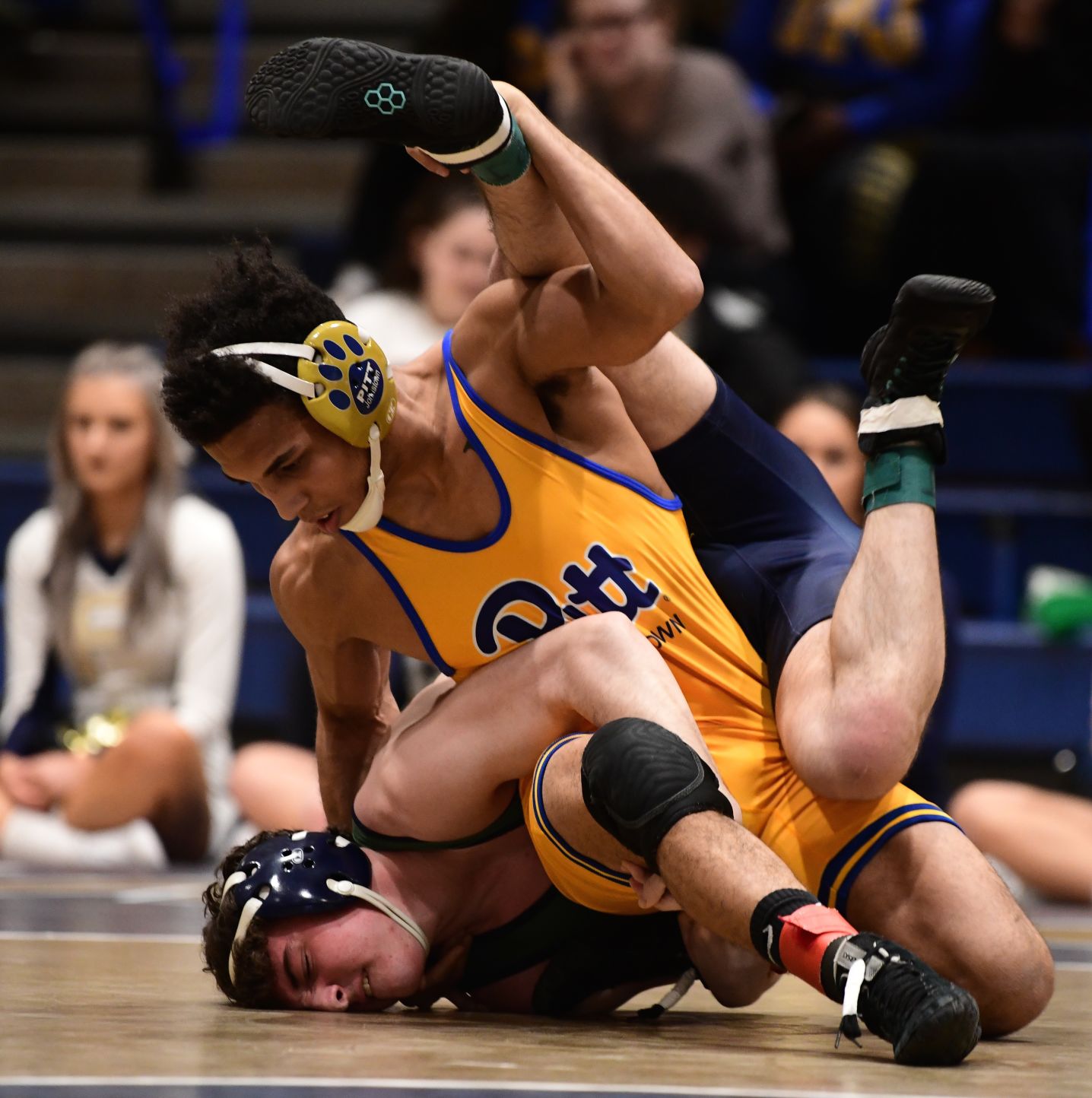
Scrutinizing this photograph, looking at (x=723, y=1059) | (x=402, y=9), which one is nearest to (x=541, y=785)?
(x=723, y=1059)

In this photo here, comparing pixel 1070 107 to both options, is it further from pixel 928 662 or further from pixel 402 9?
pixel 928 662

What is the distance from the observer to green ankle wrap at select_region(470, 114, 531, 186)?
267 cm

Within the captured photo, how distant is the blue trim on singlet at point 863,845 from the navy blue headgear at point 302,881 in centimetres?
58

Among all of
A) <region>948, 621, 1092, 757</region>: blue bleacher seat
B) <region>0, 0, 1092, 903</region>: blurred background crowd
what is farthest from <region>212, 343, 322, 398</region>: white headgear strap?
<region>948, 621, 1092, 757</region>: blue bleacher seat

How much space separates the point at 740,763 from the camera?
288cm

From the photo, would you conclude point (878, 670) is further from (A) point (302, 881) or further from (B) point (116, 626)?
(B) point (116, 626)

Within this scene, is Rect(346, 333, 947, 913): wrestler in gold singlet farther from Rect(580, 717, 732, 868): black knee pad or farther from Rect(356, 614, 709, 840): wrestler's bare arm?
Rect(580, 717, 732, 868): black knee pad

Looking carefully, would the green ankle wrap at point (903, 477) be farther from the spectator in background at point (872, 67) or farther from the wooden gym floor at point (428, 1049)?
the spectator in background at point (872, 67)

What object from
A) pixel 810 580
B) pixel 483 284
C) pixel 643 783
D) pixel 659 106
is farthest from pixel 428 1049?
pixel 659 106

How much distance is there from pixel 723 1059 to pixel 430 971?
0.67 m

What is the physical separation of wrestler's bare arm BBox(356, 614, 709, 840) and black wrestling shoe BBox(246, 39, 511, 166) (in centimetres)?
69

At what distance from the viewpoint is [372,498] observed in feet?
9.10

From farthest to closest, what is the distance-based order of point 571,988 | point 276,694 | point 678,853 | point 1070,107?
point 1070,107 → point 276,694 → point 571,988 → point 678,853

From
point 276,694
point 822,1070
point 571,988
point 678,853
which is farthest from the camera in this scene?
point 276,694
